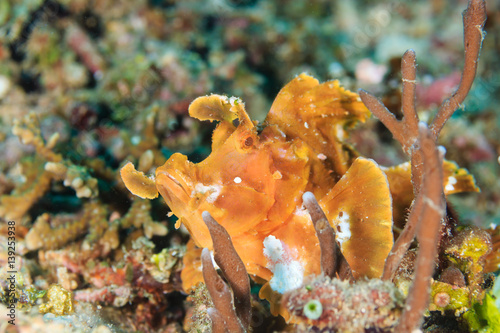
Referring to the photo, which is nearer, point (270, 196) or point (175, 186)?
point (175, 186)

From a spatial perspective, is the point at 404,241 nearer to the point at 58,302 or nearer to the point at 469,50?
the point at 469,50

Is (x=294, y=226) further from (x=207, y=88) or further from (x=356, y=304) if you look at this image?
(x=207, y=88)

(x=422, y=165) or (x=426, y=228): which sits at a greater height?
(x=422, y=165)

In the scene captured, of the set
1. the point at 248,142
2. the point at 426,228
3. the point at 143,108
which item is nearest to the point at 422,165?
the point at 426,228

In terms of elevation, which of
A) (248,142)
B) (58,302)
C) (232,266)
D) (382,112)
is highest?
(382,112)

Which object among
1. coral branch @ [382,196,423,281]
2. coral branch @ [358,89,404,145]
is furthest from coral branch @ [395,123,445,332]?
coral branch @ [358,89,404,145]

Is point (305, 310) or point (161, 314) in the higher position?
point (305, 310)

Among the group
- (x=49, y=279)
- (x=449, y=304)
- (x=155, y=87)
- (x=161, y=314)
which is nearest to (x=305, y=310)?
(x=449, y=304)
